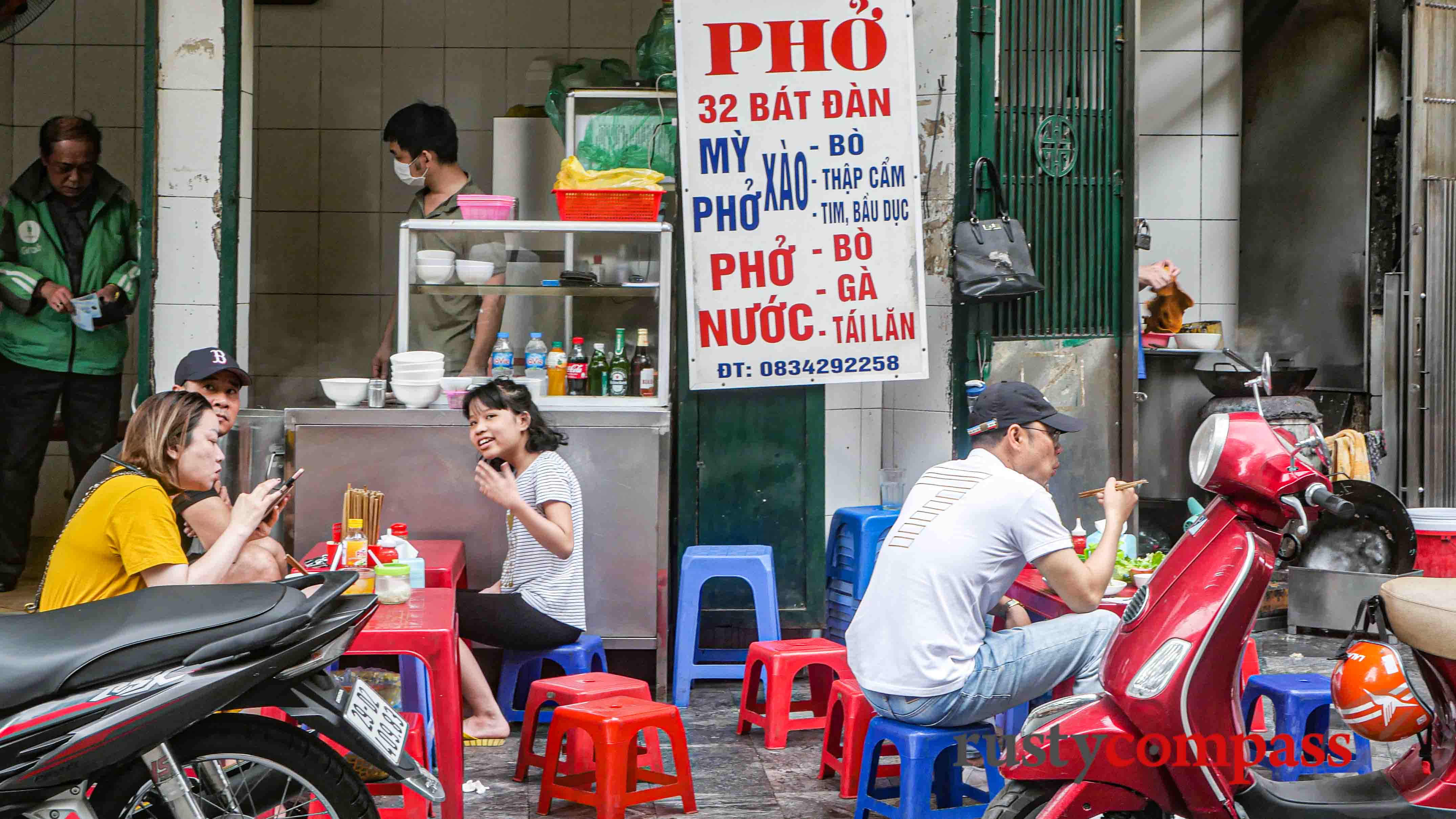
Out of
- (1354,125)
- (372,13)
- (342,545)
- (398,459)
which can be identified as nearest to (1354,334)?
(1354,125)

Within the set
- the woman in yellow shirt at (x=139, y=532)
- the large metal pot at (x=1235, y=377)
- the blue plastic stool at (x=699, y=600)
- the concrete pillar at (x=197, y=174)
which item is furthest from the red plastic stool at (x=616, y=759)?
the large metal pot at (x=1235, y=377)

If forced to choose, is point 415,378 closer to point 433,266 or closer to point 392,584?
point 433,266

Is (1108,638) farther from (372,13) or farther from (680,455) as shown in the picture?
(372,13)

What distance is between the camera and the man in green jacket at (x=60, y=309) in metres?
6.14

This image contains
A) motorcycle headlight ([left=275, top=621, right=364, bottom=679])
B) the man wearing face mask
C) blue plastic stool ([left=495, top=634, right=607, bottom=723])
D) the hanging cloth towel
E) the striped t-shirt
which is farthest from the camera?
the hanging cloth towel

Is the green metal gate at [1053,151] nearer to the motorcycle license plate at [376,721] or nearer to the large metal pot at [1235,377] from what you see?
the large metal pot at [1235,377]

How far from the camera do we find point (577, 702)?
13.3 ft

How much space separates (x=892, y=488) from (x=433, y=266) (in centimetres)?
228

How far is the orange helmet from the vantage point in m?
3.03

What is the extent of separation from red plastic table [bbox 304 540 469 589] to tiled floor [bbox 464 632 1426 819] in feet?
2.06

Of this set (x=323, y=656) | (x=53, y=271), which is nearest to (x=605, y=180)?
(x=53, y=271)

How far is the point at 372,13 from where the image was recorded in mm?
8406

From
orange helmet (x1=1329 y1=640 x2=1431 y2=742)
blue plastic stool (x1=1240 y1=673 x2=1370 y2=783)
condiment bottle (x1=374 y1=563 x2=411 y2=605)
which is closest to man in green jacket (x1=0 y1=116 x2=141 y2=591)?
condiment bottle (x1=374 y1=563 x2=411 y2=605)

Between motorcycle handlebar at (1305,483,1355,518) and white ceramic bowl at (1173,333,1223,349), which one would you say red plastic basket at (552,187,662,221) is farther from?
motorcycle handlebar at (1305,483,1355,518)
